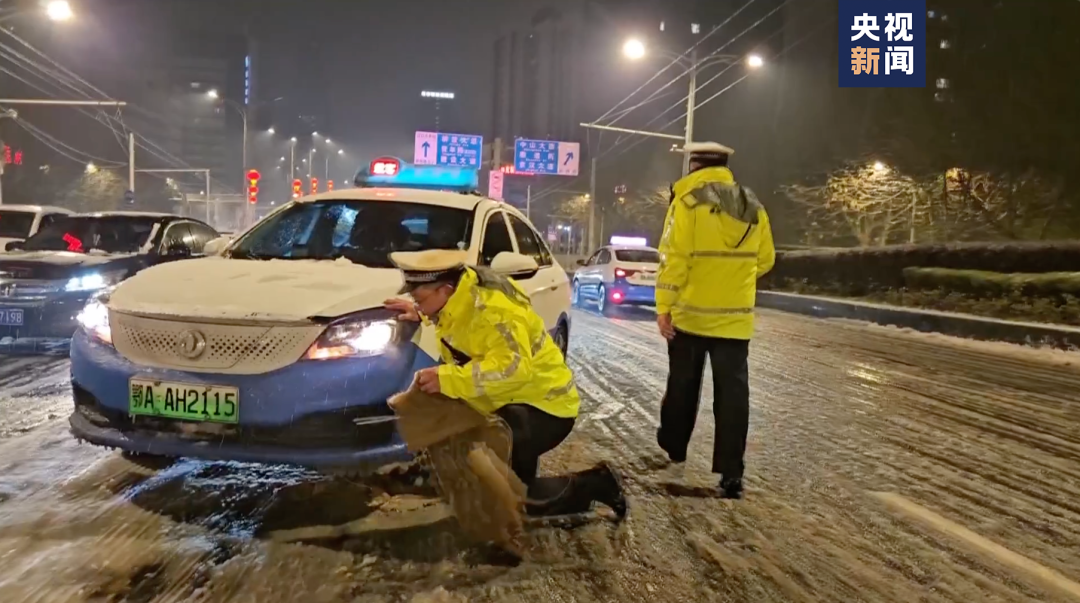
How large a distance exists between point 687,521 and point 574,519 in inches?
21.8

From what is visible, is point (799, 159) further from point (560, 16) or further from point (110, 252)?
point (560, 16)

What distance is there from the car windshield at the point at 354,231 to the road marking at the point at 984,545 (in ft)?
9.40

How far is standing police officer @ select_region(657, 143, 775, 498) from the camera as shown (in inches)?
180

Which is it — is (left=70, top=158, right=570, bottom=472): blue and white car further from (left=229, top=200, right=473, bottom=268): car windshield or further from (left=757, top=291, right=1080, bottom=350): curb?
(left=757, top=291, right=1080, bottom=350): curb

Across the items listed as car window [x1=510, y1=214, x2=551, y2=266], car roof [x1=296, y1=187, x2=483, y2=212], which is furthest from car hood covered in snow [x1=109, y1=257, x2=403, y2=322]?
car window [x1=510, y1=214, x2=551, y2=266]

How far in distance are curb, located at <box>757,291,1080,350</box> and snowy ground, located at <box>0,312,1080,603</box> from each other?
22.3 feet

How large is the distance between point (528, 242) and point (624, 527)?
3.06m

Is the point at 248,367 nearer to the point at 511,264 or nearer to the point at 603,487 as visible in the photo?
the point at 603,487

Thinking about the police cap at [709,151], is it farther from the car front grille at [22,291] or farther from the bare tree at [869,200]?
the bare tree at [869,200]

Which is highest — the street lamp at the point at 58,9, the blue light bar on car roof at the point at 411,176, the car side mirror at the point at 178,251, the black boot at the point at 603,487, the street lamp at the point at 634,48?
the street lamp at the point at 634,48

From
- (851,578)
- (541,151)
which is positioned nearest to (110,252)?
(851,578)

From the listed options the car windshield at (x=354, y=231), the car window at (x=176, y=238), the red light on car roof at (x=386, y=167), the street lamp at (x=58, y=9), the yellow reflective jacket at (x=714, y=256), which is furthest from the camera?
the street lamp at (x=58, y=9)

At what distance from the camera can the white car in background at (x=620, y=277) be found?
1653 cm

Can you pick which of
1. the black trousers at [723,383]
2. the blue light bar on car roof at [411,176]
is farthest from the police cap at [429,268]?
the blue light bar on car roof at [411,176]
